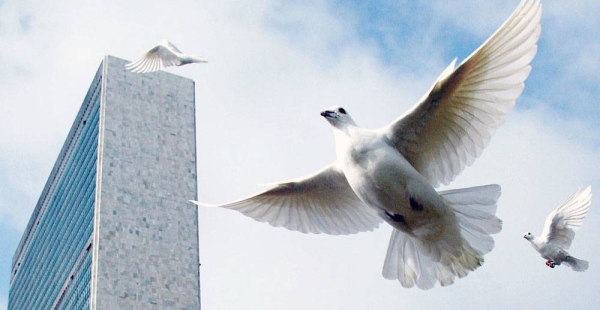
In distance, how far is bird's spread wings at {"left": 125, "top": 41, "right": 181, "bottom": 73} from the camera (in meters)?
18.0

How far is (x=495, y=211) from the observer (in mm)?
10922

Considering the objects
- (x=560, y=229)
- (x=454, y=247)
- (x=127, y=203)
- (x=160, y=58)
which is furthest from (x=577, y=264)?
(x=127, y=203)

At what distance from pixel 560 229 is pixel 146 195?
4012 centimetres

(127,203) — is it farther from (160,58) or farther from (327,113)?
(327,113)

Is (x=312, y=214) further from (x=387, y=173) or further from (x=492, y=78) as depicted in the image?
(x=492, y=78)

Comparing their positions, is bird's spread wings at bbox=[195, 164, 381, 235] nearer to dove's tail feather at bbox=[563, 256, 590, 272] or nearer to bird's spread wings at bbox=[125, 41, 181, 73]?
dove's tail feather at bbox=[563, 256, 590, 272]

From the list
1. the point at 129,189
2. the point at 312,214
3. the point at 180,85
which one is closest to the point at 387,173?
the point at 312,214

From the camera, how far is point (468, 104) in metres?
10.9

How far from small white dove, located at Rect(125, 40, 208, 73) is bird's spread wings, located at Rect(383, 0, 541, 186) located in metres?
7.25

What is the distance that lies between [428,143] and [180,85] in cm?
4940

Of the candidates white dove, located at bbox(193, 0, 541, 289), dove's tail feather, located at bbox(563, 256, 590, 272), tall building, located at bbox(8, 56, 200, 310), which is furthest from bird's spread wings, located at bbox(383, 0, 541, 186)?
tall building, located at bbox(8, 56, 200, 310)

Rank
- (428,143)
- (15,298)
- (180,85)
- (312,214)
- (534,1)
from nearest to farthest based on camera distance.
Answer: (534,1)
(428,143)
(312,214)
(180,85)
(15,298)

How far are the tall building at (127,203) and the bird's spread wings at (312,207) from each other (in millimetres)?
37502

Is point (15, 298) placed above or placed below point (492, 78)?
above
